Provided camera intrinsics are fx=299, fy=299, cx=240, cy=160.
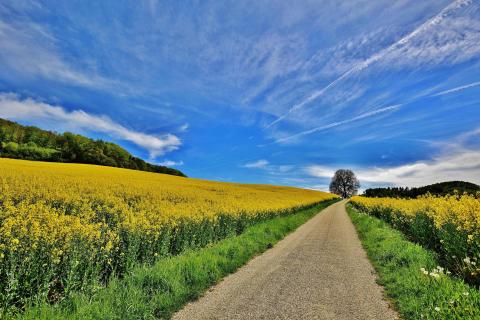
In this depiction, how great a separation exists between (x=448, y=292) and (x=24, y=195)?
15.4 m

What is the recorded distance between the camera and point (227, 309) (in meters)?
5.92

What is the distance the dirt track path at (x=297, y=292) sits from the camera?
5.79 meters

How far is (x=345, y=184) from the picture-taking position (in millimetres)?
132875

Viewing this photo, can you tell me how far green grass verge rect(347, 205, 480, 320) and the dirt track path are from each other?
350 millimetres

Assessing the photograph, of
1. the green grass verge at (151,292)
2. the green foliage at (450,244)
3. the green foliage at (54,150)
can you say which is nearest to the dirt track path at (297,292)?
the green grass verge at (151,292)

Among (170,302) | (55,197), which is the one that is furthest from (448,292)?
(55,197)

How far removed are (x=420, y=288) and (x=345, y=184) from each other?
439ft

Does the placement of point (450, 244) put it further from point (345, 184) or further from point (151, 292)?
point (345, 184)

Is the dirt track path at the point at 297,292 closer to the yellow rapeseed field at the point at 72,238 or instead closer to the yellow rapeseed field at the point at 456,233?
the yellow rapeseed field at the point at 456,233

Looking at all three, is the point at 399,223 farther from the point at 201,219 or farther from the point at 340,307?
the point at 340,307

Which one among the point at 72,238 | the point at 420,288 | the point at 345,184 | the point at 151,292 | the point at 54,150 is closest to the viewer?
the point at 151,292

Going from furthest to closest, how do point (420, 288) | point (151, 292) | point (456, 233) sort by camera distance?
point (456, 233)
point (420, 288)
point (151, 292)

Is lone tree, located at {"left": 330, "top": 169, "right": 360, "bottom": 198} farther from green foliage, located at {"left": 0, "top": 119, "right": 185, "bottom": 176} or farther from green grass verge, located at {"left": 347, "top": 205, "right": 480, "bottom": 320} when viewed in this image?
green grass verge, located at {"left": 347, "top": 205, "right": 480, "bottom": 320}

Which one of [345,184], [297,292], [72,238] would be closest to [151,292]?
[72,238]
